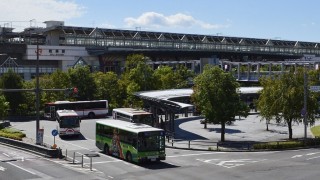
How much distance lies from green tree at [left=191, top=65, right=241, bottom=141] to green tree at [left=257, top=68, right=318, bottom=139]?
133 inches

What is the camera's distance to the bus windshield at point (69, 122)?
5212 cm

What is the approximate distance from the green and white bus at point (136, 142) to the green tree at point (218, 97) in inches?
450

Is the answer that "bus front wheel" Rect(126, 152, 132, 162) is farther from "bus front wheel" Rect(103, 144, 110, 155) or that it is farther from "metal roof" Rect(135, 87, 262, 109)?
"metal roof" Rect(135, 87, 262, 109)

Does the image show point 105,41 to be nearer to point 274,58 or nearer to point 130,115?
point 274,58

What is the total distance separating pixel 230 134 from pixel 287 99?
903cm

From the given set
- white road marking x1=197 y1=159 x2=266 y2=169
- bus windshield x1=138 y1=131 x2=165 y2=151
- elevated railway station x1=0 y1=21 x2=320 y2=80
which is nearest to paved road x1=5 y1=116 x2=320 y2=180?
white road marking x1=197 y1=159 x2=266 y2=169

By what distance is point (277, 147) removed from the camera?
4328 cm

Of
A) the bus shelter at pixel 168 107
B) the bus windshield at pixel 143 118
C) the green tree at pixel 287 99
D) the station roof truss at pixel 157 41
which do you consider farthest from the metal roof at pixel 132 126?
the station roof truss at pixel 157 41

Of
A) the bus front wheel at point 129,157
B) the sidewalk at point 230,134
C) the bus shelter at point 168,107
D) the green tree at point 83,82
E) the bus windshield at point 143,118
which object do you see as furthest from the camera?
the green tree at point 83,82

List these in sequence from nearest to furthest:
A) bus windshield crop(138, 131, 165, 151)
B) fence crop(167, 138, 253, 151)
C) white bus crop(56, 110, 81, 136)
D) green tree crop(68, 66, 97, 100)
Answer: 1. bus windshield crop(138, 131, 165, 151)
2. fence crop(167, 138, 253, 151)
3. white bus crop(56, 110, 81, 136)
4. green tree crop(68, 66, 97, 100)

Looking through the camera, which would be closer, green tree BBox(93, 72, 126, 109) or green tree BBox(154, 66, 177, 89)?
green tree BBox(93, 72, 126, 109)

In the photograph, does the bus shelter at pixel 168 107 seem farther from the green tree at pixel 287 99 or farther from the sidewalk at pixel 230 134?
the green tree at pixel 287 99

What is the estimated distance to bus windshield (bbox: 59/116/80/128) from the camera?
5212 cm

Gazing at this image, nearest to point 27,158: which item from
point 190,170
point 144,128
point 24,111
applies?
point 144,128
